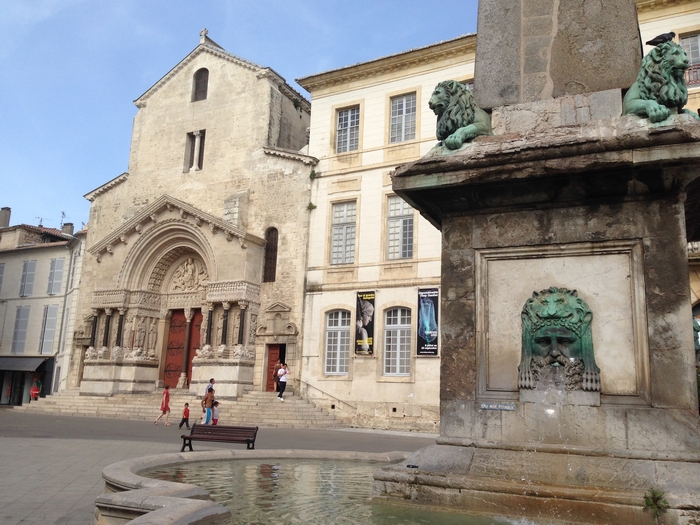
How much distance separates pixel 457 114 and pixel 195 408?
19.6 m

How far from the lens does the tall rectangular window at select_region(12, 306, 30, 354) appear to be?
1357 inches

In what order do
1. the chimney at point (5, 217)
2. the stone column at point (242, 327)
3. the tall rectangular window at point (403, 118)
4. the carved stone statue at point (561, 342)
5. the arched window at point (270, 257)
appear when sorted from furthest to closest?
1. the chimney at point (5, 217)
2. the arched window at point (270, 257)
3. the stone column at point (242, 327)
4. the tall rectangular window at point (403, 118)
5. the carved stone statue at point (561, 342)

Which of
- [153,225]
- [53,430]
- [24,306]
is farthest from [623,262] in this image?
[24,306]

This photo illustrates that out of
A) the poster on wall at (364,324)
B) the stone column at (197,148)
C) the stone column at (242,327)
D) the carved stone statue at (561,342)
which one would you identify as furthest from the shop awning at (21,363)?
the carved stone statue at (561,342)

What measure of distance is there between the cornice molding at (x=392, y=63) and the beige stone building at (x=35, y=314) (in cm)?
1481

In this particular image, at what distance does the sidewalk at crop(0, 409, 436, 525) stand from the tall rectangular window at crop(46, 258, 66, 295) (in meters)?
14.3

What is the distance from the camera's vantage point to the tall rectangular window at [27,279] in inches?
1382

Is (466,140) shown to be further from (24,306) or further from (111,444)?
(24,306)

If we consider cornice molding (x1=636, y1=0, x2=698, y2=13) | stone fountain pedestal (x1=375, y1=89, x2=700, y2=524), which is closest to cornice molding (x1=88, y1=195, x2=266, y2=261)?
cornice molding (x1=636, y1=0, x2=698, y2=13)

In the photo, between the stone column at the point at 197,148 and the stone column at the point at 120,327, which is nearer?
the stone column at the point at 120,327

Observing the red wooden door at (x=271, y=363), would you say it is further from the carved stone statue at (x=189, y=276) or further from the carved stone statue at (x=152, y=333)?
the carved stone statue at (x=152, y=333)

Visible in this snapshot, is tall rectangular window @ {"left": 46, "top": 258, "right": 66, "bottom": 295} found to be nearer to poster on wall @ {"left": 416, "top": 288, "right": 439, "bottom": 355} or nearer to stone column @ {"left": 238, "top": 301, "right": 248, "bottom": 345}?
stone column @ {"left": 238, "top": 301, "right": 248, "bottom": 345}

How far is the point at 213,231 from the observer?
26.2m

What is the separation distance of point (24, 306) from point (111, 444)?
2479 cm
